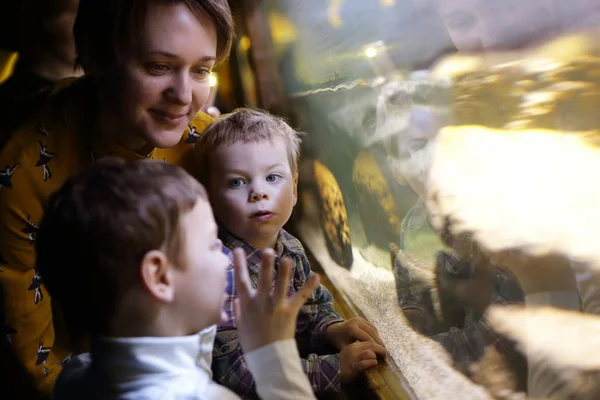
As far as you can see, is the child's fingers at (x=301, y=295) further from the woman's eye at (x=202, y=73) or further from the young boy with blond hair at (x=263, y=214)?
the woman's eye at (x=202, y=73)

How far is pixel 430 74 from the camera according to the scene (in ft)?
2.77

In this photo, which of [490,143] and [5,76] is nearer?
[490,143]

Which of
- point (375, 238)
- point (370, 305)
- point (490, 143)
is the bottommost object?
point (370, 305)

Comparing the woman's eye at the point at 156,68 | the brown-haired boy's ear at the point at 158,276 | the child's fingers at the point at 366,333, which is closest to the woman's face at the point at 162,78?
the woman's eye at the point at 156,68

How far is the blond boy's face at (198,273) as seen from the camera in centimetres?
65

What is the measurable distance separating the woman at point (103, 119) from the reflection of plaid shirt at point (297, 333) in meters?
0.20

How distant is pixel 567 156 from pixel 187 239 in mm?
419

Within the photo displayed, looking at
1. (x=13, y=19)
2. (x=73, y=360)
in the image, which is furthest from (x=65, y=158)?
(x=13, y=19)

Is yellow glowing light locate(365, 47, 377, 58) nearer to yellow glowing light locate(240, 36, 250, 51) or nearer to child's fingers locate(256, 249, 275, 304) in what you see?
yellow glowing light locate(240, 36, 250, 51)

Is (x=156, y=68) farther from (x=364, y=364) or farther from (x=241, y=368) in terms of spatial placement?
(x=364, y=364)

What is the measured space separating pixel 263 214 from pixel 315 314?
22 centimetres

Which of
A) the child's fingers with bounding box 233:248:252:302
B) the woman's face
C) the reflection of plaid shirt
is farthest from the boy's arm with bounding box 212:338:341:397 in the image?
the woman's face

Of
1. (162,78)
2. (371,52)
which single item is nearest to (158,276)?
(162,78)

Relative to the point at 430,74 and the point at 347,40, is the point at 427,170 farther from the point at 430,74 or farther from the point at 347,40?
the point at 347,40
